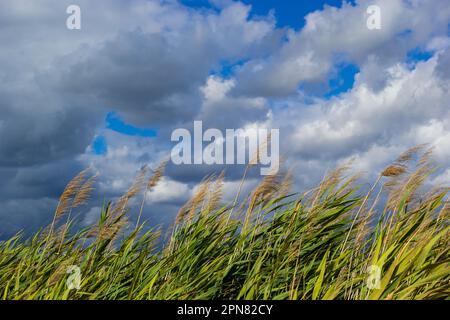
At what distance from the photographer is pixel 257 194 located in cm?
605

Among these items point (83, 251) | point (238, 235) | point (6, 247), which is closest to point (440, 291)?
point (238, 235)

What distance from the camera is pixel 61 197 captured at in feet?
22.7

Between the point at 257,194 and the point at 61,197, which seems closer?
the point at 257,194

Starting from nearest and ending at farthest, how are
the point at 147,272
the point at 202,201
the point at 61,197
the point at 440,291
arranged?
the point at 440,291 < the point at 147,272 < the point at 202,201 < the point at 61,197

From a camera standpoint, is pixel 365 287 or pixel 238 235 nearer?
pixel 365 287

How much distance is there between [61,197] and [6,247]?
949 millimetres
